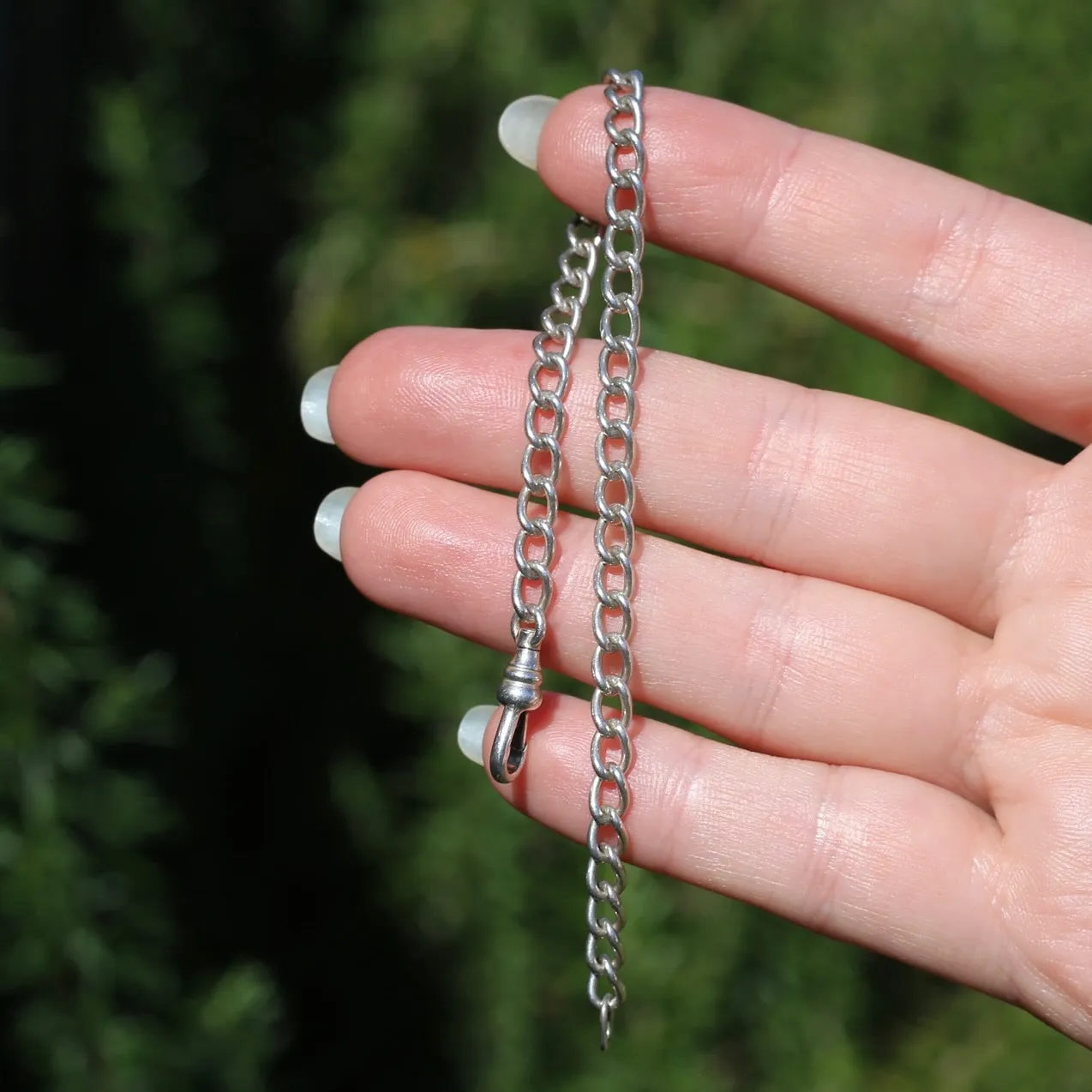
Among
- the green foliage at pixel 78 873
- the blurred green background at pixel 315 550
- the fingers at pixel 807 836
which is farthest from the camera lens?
the blurred green background at pixel 315 550

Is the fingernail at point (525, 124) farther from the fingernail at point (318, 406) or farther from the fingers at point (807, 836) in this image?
the fingers at point (807, 836)

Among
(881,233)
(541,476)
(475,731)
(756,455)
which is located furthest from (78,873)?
(881,233)

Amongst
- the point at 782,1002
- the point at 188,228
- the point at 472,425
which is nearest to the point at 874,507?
the point at 472,425

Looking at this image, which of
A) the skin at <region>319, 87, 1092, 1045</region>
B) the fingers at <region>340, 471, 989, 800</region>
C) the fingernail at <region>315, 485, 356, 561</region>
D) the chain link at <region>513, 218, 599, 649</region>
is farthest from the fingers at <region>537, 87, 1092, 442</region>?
the fingernail at <region>315, 485, 356, 561</region>

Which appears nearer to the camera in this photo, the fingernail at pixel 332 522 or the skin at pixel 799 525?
the skin at pixel 799 525

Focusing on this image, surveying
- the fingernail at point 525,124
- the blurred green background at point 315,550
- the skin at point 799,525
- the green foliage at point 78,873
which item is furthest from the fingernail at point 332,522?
the fingernail at point 525,124

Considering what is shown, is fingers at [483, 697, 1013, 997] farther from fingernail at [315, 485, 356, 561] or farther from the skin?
fingernail at [315, 485, 356, 561]
